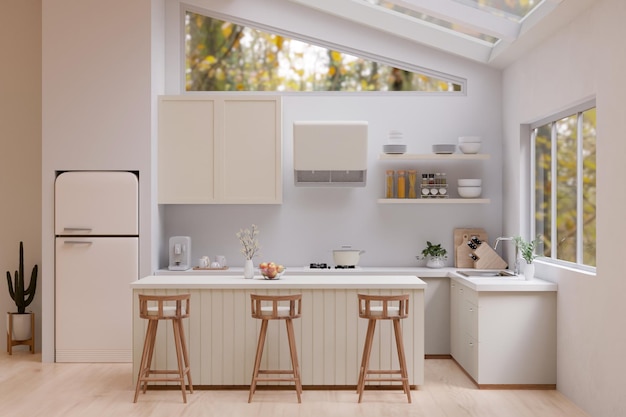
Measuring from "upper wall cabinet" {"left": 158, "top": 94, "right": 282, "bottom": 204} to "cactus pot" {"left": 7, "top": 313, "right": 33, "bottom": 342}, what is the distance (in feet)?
5.75

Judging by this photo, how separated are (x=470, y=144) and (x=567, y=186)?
1.62m

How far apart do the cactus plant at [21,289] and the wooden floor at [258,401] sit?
1.06 metres

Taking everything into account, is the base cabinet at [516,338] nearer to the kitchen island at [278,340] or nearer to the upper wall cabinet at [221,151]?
the kitchen island at [278,340]

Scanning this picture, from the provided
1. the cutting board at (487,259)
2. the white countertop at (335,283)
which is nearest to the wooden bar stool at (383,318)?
the white countertop at (335,283)

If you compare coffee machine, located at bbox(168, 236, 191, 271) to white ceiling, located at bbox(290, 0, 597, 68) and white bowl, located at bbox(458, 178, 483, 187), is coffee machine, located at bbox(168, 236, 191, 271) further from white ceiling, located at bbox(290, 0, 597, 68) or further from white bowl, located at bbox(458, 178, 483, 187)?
white bowl, located at bbox(458, 178, 483, 187)

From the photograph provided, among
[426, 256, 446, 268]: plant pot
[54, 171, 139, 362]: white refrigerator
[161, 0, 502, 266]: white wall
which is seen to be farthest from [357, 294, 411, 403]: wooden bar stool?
[54, 171, 139, 362]: white refrigerator

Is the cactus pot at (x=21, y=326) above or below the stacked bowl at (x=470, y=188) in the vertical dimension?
below

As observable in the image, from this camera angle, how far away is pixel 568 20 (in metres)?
5.76

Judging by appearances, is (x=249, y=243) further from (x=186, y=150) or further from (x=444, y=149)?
(x=444, y=149)

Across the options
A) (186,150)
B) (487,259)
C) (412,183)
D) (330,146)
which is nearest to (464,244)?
(487,259)

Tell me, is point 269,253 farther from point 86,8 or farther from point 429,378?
point 86,8

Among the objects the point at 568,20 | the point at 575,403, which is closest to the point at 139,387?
the point at 575,403

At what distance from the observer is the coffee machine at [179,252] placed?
7.47 meters

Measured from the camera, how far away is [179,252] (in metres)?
7.47
